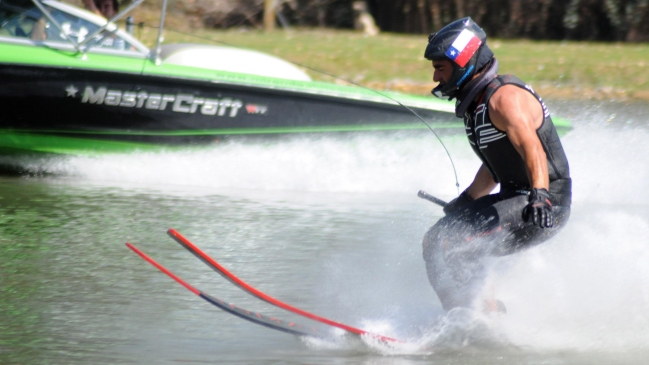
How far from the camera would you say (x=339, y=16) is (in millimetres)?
25375

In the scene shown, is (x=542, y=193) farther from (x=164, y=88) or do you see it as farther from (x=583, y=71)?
(x=583, y=71)

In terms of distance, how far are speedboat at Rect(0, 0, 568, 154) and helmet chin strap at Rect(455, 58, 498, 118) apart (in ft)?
12.4

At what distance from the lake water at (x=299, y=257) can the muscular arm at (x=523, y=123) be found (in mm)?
696

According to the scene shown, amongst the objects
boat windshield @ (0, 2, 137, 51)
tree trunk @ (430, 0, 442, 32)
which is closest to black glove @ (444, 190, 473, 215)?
boat windshield @ (0, 2, 137, 51)

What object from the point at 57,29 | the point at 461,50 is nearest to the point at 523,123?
the point at 461,50

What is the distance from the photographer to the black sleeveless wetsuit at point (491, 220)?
440 cm

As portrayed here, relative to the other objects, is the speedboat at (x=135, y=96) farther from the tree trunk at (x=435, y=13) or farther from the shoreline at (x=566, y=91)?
the tree trunk at (x=435, y=13)

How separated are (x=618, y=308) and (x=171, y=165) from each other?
4740 millimetres

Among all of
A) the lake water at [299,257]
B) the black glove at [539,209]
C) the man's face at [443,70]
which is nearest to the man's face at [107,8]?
the lake water at [299,257]

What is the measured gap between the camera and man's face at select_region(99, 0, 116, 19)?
9484 millimetres

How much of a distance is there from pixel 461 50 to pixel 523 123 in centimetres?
46

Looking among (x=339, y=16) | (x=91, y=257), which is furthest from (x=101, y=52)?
(x=339, y=16)

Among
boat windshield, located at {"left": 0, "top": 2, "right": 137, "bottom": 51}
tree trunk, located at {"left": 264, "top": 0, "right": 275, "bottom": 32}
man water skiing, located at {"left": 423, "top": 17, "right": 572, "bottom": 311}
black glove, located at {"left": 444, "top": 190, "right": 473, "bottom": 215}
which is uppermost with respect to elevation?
man water skiing, located at {"left": 423, "top": 17, "right": 572, "bottom": 311}

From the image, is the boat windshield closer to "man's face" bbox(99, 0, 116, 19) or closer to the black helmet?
"man's face" bbox(99, 0, 116, 19)
